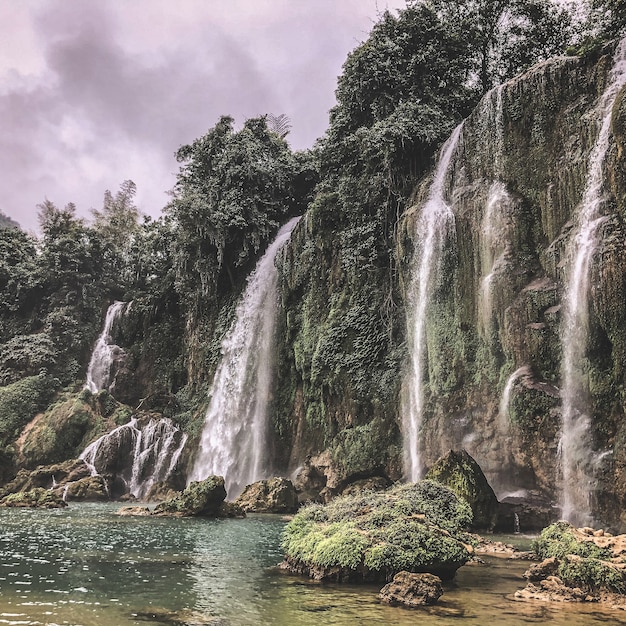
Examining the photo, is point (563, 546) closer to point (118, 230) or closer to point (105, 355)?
point (105, 355)

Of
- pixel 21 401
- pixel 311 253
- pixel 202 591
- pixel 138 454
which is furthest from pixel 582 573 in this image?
pixel 21 401

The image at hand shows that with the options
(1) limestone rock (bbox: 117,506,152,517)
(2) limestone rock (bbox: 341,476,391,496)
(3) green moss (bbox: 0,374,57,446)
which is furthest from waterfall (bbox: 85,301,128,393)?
(2) limestone rock (bbox: 341,476,391,496)

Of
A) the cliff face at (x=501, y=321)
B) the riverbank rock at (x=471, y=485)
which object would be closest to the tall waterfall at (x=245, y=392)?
the cliff face at (x=501, y=321)

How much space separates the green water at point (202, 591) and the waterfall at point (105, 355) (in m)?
26.1

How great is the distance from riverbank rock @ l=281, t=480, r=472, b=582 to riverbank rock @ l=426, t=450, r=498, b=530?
4070mm

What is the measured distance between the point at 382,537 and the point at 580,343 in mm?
9766

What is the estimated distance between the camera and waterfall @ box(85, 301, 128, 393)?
38.9 m

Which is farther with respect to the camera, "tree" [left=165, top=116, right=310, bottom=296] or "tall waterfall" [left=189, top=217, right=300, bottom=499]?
"tree" [left=165, top=116, right=310, bottom=296]

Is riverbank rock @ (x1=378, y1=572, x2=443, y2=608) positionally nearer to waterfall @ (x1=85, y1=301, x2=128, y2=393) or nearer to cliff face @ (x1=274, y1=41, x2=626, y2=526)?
cliff face @ (x1=274, y1=41, x2=626, y2=526)

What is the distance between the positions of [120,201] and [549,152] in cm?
4919

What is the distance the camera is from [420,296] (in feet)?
71.5

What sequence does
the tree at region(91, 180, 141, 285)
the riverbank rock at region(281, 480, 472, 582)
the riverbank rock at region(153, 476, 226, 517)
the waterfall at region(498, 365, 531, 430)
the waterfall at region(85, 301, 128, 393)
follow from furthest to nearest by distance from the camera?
1. the tree at region(91, 180, 141, 285)
2. the waterfall at region(85, 301, 128, 393)
3. the riverbank rock at region(153, 476, 226, 517)
4. the waterfall at region(498, 365, 531, 430)
5. the riverbank rock at region(281, 480, 472, 582)

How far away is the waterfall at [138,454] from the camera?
98.2ft

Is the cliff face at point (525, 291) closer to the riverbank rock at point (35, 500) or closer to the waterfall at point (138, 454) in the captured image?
the riverbank rock at point (35, 500)
